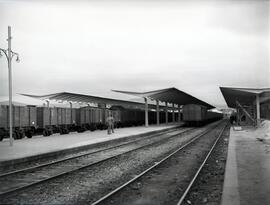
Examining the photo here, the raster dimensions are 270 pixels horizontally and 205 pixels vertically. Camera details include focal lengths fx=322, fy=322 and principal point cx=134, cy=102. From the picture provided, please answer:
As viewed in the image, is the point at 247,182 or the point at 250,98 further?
the point at 250,98

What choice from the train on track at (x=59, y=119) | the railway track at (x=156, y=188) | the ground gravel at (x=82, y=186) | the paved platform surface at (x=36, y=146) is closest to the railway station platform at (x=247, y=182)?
the railway track at (x=156, y=188)

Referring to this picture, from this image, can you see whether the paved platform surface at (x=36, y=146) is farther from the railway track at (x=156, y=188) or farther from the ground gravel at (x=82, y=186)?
the railway track at (x=156, y=188)

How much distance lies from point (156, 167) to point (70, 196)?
14.0 ft

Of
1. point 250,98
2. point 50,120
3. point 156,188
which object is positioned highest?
point 250,98

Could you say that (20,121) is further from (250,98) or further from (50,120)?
(250,98)

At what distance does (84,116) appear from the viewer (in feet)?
104

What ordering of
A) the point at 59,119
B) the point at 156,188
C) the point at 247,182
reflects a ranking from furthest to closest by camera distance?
the point at 59,119, the point at 247,182, the point at 156,188

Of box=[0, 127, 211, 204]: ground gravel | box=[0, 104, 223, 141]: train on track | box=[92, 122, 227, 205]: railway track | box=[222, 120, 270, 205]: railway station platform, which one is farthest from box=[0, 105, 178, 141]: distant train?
box=[222, 120, 270, 205]: railway station platform

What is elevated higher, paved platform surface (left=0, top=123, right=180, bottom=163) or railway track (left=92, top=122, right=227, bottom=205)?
paved platform surface (left=0, top=123, right=180, bottom=163)

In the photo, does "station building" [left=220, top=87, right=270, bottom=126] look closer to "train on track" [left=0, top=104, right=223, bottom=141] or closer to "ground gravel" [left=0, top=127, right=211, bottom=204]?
"train on track" [left=0, top=104, right=223, bottom=141]

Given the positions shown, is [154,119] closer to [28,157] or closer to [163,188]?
[28,157]

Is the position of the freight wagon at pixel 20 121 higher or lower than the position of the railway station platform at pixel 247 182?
higher

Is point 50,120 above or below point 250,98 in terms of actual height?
below

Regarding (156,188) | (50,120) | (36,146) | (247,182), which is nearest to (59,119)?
(50,120)
